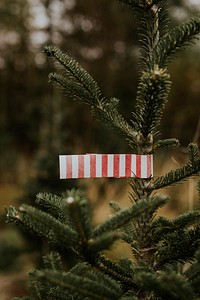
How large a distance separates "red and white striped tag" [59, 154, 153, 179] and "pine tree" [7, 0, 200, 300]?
47 mm

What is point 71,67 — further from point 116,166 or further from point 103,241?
point 103,241

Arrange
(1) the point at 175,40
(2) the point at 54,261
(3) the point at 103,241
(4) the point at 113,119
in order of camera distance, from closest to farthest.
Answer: (3) the point at 103,241 < (1) the point at 175,40 < (2) the point at 54,261 < (4) the point at 113,119

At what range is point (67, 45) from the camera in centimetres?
1317

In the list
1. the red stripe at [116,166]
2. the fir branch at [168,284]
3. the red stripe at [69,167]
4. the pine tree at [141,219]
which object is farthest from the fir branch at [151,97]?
the fir branch at [168,284]

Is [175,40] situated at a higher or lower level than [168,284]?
higher

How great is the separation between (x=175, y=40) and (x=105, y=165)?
0.51m

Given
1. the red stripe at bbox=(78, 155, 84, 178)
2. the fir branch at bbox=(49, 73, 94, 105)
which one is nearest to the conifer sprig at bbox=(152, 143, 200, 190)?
the red stripe at bbox=(78, 155, 84, 178)

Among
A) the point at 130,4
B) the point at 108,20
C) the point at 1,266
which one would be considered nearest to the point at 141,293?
the point at 130,4

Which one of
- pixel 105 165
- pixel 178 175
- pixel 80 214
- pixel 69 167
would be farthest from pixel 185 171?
pixel 80 214

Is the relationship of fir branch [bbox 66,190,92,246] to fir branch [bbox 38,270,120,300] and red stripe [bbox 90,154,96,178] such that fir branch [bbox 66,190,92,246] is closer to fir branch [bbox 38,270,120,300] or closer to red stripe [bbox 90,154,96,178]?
fir branch [bbox 38,270,120,300]

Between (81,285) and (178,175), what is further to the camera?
(178,175)

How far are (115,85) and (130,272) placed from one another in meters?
12.8

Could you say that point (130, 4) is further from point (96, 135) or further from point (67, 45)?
point (67, 45)

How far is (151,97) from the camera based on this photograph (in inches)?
49.5
